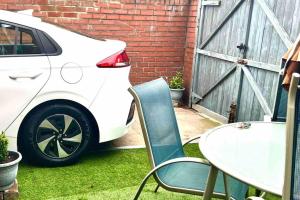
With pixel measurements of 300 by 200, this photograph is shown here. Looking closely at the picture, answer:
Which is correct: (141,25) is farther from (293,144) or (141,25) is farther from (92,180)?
(293,144)

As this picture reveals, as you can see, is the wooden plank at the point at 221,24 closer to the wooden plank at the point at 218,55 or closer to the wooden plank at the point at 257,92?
the wooden plank at the point at 218,55

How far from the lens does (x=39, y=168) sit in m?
3.58

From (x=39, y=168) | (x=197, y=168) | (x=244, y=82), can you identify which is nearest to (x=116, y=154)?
(x=39, y=168)

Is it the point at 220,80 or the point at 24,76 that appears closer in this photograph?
the point at 24,76

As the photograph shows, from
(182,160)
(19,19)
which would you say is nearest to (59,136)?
(19,19)

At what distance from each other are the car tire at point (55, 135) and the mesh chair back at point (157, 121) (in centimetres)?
123

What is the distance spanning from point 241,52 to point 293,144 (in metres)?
3.99

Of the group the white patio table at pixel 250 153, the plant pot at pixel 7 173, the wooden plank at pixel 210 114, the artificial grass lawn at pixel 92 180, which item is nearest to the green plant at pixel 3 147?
the plant pot at pixel 7 173

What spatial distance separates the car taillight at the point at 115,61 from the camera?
361 centimetres

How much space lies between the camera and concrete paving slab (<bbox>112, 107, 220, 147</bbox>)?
4.48 m

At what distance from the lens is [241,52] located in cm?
507

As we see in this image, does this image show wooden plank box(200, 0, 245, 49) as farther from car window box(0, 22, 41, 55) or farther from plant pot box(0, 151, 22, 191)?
plant pot box(0, 151, 22, 191)

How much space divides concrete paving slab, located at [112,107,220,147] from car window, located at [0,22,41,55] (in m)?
1.49

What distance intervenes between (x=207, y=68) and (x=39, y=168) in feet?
10.9
